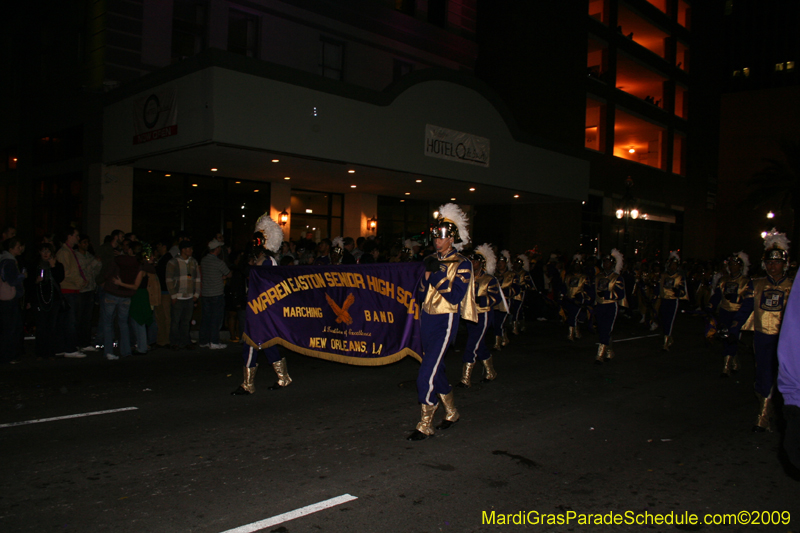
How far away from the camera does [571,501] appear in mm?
4344

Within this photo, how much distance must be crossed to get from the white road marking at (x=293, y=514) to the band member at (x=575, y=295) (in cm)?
872

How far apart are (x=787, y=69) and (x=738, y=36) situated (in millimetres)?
5275

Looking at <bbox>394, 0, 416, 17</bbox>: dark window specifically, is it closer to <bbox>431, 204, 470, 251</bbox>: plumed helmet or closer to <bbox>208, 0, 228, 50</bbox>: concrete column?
<bbox>208, 0, 228, 50</bbox>: concrete column

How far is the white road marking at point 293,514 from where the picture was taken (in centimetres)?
378

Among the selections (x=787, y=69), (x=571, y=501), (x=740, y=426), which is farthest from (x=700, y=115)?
(x=571, y=501)

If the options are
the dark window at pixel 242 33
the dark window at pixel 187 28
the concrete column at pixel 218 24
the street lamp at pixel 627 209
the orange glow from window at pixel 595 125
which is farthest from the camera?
the orange glow from window at pixel 595 125

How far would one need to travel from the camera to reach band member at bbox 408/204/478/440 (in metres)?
5.79

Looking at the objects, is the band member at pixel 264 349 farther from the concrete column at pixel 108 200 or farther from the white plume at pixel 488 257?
the concrete column at pixel 108 200

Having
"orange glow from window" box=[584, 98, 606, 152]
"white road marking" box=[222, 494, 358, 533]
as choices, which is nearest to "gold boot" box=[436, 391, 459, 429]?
"white road marking" box=[222, 494, 358, 533]

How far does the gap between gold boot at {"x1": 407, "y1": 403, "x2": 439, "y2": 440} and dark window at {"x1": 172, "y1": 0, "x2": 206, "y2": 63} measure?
15643mm

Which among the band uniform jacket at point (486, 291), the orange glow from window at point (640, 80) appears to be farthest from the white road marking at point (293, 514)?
the orange glow from window at point (640, 80)

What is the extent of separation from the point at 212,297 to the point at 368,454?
267 inches

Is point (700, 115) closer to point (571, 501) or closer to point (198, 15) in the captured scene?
point (198, 15)

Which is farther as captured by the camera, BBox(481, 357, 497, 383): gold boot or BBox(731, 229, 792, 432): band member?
BBox(481, 357, 497, 383): gold boot
